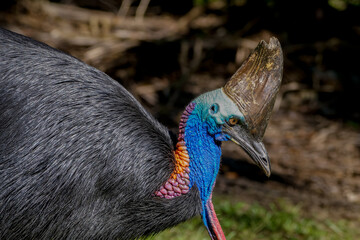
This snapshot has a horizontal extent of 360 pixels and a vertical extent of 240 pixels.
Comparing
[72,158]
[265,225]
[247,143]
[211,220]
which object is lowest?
[265,225]

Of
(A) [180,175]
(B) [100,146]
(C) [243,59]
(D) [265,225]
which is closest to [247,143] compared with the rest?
(A) [180,175]

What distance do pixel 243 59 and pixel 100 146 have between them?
4.54m

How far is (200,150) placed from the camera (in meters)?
3.06

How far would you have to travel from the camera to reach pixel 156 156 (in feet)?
9.94

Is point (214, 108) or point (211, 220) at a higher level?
point (214, 108)

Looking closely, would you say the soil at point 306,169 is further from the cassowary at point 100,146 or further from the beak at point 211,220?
the cassowary at point 100,146

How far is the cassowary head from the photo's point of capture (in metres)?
2.98

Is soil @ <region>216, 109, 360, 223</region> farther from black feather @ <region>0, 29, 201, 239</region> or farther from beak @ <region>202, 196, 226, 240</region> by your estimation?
black feather @ <region>0, 29, 201, 239</region>

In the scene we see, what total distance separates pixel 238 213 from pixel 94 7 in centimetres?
474

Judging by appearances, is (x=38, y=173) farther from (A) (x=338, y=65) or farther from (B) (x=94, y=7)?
(B) (x=94, y=7)

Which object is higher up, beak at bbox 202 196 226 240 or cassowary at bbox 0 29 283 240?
cassowary at bbox 0 29 283 240

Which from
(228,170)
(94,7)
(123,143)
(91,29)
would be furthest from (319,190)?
(94,7)

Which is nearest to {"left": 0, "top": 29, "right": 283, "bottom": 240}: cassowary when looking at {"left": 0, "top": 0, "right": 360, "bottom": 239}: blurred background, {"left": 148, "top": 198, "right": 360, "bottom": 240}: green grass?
{"left": 148, "top": 198, "right": 360, "bottom": 240}: green grass

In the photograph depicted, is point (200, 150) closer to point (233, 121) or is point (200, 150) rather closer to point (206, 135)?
point (206, 135)
